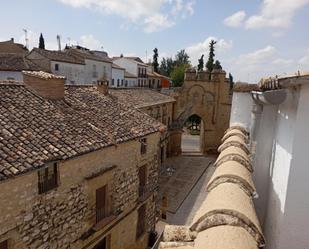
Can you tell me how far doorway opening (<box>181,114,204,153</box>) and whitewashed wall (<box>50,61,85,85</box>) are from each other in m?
13.9

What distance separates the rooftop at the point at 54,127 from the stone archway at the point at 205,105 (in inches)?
735

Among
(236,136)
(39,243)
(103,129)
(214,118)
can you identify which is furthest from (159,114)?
(236,136)

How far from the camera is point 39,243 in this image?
26.2 ft

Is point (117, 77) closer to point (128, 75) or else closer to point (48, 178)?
point (128, 75)

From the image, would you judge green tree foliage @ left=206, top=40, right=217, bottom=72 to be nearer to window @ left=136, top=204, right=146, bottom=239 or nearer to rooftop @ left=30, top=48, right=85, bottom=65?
rooftop @ left=30, top=48, right=85, bottom=65

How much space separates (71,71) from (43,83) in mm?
23969

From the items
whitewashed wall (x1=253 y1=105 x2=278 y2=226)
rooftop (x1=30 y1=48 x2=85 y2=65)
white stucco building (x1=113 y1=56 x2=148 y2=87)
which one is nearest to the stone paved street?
whitewashed wall (x1=253 y1=105 x2=278 y2=226)

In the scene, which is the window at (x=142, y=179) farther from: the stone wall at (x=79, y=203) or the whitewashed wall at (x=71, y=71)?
the whitewashed wall at (x=71, y=71)

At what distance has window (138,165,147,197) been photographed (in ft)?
44.9

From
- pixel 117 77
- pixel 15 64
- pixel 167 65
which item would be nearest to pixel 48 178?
pixel 15 64

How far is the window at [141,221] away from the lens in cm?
1403

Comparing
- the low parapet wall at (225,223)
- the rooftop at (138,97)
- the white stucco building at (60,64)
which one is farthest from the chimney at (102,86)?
the white stucco building at (60,64)

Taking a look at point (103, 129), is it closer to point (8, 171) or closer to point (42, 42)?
point (8, 171)

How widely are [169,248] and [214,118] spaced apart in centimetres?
3117
